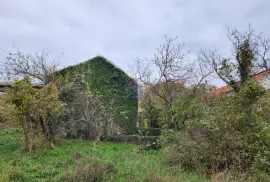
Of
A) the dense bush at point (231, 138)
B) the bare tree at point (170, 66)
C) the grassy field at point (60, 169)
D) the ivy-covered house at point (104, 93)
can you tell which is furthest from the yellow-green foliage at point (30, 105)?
the bare tree at point (170, 66)

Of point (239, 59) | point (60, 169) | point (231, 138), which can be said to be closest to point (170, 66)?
point (239, 59)

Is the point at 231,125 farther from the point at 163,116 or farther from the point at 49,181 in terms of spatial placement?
the point at 163,116

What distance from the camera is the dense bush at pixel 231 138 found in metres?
6.32

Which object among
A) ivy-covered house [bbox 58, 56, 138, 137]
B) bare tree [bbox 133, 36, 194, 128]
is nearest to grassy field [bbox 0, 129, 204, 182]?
ivy-covered house [bbox 58, 56, 138, 137]

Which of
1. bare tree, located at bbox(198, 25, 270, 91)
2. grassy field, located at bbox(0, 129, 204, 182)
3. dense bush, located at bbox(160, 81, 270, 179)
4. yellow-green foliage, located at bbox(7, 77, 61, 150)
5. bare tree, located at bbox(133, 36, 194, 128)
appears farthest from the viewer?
bare tree, located at bbox(133, 36, 194, 128)

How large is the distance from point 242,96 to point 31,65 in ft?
34.6

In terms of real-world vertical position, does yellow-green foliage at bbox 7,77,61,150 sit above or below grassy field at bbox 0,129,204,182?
above

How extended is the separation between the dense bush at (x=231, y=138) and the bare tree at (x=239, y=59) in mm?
3972

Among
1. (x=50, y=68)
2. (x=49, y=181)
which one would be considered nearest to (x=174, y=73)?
(x=50, y=68)

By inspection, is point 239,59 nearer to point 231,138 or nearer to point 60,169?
point 231,138

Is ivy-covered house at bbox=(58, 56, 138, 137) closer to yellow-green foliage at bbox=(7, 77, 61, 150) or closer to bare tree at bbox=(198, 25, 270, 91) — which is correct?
yellow-green foliage at bbox=(7, 77, 61, 150)

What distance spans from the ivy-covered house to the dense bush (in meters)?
7.53

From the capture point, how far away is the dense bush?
6.32m

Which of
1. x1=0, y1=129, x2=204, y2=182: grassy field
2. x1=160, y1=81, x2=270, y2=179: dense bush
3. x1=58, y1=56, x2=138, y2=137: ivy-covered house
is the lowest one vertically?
x1=0, y1=129, x2=204, y2=182: grassy field
